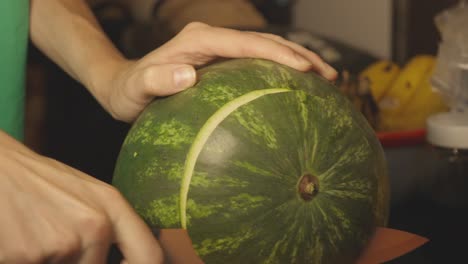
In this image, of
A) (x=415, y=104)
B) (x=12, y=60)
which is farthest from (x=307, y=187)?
(x=415, y=104)

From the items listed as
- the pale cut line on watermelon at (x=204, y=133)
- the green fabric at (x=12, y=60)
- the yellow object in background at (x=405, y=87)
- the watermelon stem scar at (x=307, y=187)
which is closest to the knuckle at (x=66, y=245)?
the pale cut line on watermelon at (x=204, y=133)

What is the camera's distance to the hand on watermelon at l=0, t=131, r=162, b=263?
2.26 ft

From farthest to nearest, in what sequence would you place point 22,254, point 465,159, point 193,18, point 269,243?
point 193,18 < point 465,159 < point 269,243 < point 22,254

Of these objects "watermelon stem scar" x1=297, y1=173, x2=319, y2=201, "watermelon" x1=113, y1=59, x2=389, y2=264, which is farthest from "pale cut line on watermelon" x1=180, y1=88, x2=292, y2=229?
"watermelon stem scar" x1=297, y1=173, x2=319, y2=201

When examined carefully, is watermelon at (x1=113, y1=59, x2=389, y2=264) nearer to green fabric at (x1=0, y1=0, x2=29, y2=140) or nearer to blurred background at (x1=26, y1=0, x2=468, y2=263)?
green fabric at (x1=0, y1=0, x2=29, y2=140)

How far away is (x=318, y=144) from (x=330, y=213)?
0.09 metres

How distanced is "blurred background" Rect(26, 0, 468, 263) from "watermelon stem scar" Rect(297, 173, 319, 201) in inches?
25.4

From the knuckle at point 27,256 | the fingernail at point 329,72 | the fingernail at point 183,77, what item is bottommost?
the knuckle at point 27,256

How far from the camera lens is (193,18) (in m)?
2.59

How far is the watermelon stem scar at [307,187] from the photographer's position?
32.5 inches

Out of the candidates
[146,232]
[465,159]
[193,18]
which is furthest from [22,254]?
[193,18]

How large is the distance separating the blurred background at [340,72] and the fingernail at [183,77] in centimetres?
65

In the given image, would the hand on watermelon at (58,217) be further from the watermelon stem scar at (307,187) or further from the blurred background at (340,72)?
the blurred background at (340,72)

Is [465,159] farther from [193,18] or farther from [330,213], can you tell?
[193,18]
